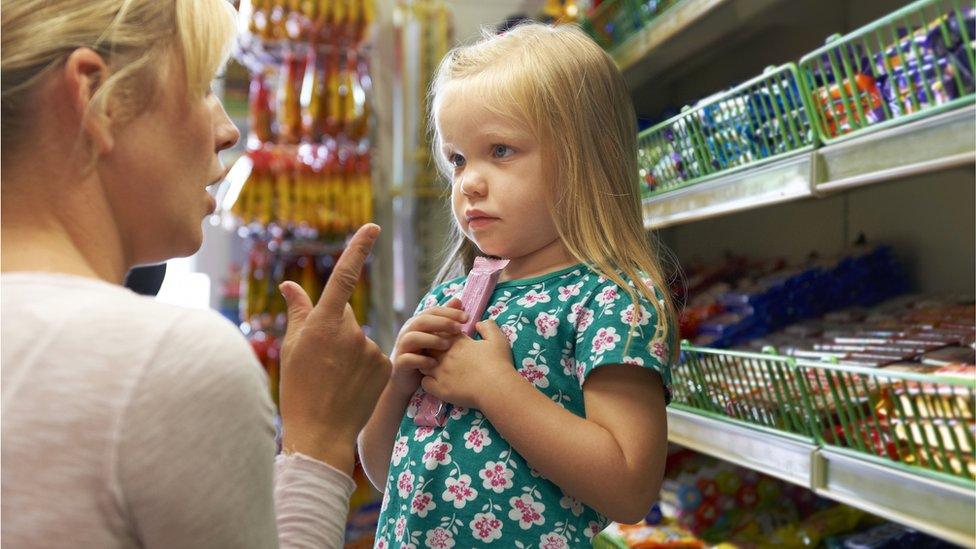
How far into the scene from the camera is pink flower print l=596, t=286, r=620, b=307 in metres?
1.13

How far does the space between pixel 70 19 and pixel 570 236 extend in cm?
70

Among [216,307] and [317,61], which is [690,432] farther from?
[216,307]

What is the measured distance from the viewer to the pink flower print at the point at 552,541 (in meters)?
1.08

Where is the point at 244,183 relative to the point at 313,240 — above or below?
above

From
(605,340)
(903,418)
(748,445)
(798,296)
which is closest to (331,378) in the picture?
(605,340)

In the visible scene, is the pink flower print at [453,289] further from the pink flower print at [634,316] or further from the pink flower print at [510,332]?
the pink flower print at [634,316]

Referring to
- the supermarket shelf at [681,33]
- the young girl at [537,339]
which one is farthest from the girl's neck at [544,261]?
the supermarket shelf at [681,33]

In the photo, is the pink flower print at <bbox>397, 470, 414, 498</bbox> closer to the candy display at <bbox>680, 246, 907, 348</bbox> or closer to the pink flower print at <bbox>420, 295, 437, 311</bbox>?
the pink flower print at <bbox>420, 295, 437, 311</bbox>

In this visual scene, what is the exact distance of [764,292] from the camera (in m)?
2.04

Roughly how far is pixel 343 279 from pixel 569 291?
0.36m

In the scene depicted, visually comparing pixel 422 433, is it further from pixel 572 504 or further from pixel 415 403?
pixel 572 504

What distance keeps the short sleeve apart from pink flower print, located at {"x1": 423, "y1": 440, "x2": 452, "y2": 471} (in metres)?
0.19

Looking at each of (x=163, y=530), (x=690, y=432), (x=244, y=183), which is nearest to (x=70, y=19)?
(x=163, y=530)

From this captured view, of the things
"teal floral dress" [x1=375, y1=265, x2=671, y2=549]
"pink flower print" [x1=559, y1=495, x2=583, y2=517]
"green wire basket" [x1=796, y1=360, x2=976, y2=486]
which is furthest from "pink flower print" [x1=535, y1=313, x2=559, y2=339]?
A: "green wire basket" [x1=796, y1=360, x2=976, y2=486]
